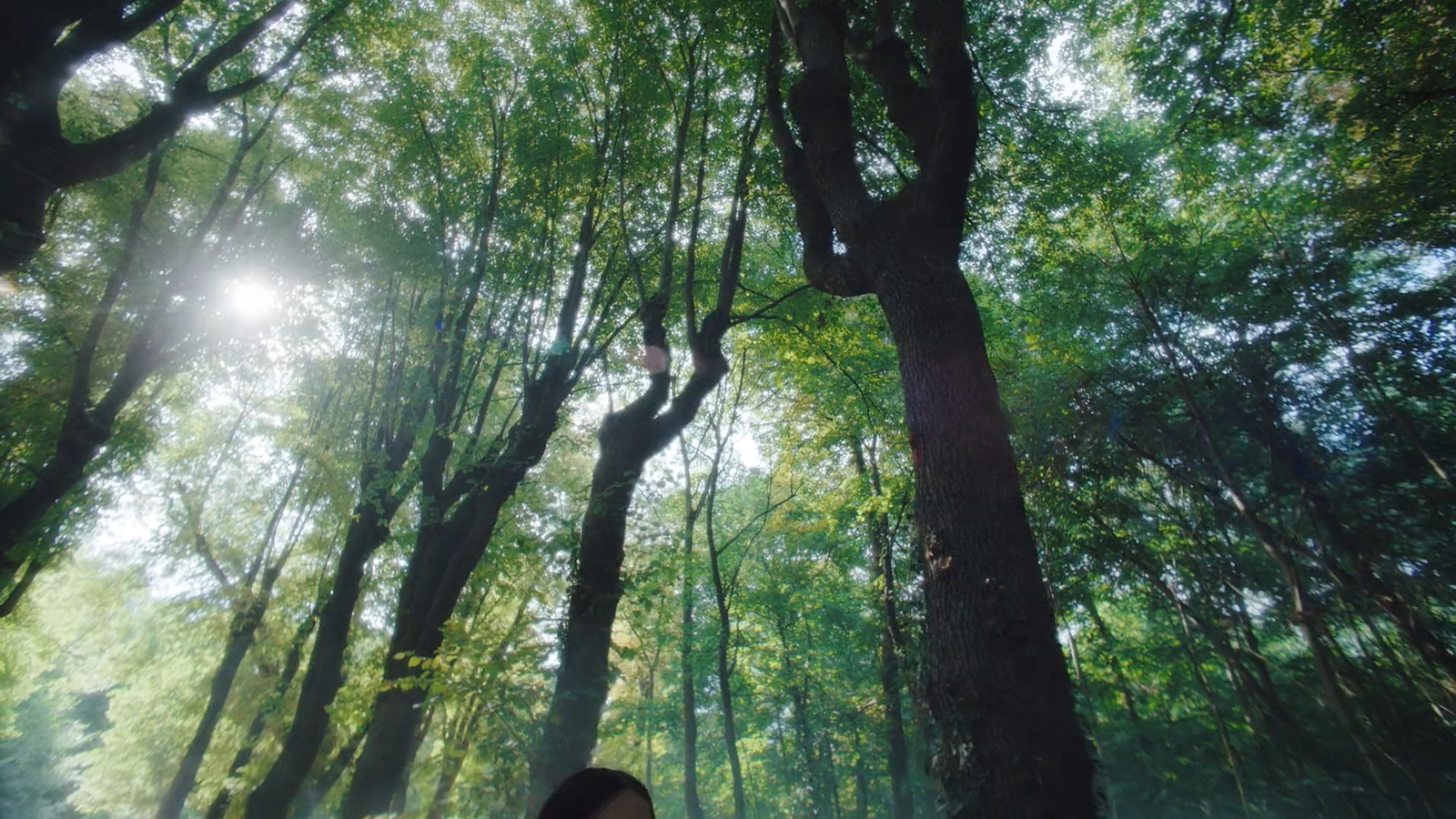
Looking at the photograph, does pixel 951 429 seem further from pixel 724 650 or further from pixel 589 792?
pixel 724 650

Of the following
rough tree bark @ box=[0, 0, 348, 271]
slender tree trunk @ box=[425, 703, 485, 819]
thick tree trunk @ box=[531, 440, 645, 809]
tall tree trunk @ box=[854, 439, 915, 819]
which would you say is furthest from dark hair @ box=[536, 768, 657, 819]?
tall tree trunk @ box=[854, 439, 915, 819]

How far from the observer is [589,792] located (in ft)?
3.90

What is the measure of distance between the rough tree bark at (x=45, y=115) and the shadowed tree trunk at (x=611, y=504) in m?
5.54

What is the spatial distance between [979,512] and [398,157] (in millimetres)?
10100

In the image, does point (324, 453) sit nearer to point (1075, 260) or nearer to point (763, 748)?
point (1075, 260)

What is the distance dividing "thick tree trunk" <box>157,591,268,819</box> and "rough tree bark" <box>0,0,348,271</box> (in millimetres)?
9929

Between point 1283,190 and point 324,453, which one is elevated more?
point 1283,190

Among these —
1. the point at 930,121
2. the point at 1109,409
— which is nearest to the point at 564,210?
the point at 930,121

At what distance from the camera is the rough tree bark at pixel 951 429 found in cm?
256

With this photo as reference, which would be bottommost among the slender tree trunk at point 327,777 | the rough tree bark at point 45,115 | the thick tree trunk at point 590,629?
the slender tree trunk at point 327,777

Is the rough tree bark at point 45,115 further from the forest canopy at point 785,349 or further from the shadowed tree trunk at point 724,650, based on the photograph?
the shadowed tree trunk at point 724,650

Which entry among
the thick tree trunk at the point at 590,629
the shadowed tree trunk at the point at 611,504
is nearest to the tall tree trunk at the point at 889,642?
the shadowed tree trunk at the point at 611,504

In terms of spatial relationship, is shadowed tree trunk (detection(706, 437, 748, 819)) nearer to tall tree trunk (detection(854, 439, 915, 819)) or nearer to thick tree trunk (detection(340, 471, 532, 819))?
tall tree trunk (detection(854, 439, 915, 819))

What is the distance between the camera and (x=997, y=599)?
2.81 meters
